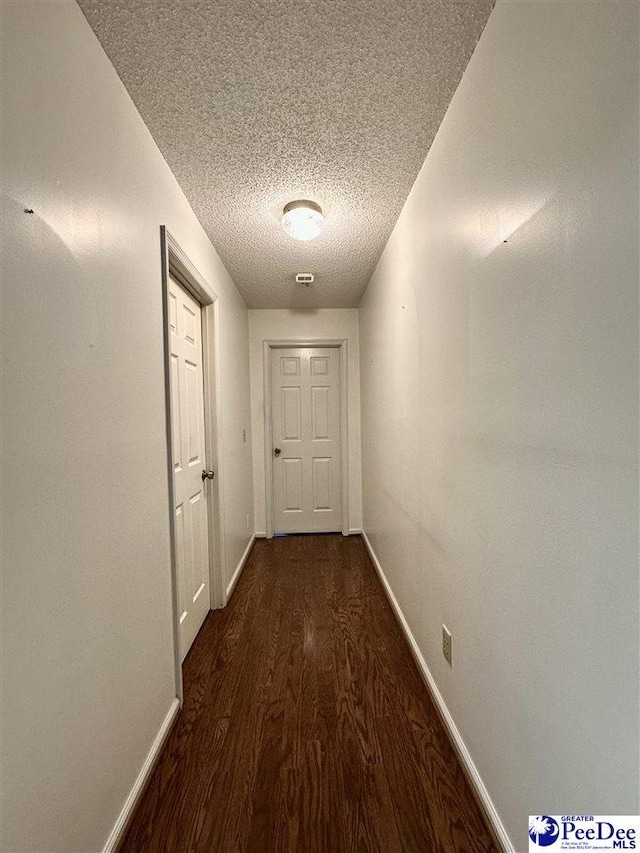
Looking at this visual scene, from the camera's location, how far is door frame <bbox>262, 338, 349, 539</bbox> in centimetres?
391

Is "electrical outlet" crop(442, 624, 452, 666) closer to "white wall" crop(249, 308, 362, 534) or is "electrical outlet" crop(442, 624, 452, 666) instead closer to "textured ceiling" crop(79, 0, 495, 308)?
"textured ceiling" crop(79, 0, 495, 308)

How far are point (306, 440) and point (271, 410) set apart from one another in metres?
0.48

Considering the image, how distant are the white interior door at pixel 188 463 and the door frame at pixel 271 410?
1464mm

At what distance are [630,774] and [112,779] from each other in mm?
1263

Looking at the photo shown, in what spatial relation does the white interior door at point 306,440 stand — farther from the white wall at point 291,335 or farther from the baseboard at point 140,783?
the baseboard at point 140,783

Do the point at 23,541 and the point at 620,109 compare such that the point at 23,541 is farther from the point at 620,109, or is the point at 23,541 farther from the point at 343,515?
the point at 343,515

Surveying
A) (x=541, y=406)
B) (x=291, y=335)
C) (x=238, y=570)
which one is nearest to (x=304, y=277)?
(x=291, y=335)

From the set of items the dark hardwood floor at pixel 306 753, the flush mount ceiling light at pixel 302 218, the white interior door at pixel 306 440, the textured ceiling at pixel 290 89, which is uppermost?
the textured ceiling at pixel 290 89

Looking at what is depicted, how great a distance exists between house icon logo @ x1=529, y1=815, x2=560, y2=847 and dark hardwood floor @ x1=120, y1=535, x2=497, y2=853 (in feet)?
0.91

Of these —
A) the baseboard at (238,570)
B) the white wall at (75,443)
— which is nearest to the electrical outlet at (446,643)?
the white wall at (75,443)

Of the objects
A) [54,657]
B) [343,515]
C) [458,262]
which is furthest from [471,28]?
[343,515]

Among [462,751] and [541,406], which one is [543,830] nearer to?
[462,751]

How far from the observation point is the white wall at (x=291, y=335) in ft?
12.8

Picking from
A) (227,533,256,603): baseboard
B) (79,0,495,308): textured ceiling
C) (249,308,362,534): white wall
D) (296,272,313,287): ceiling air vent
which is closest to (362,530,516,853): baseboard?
(227,533,256,603): baseboard
